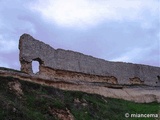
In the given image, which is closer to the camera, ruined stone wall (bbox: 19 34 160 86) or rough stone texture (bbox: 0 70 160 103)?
rough stone texture (bbox: 0 70 160 103)

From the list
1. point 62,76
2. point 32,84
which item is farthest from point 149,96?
point 32,84

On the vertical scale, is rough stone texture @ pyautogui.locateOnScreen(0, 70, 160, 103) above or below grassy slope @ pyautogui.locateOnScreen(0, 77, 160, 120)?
above

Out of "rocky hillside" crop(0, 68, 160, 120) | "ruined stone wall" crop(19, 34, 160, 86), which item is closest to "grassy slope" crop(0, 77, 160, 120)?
"rocky hillside" crop(0, 68, 160, 120)

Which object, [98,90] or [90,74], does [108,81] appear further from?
[98,90]

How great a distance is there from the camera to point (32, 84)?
59.0ft

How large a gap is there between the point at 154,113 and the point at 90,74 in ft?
24.9

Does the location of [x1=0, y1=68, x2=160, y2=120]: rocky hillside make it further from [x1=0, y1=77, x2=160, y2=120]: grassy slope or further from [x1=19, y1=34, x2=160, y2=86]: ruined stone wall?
[x1=19, y1=34, x2=160, y2=86]: ruined stone wall

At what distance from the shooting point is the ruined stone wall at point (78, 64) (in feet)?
73.5

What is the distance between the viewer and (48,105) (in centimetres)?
1591

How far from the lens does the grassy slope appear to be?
1416cm

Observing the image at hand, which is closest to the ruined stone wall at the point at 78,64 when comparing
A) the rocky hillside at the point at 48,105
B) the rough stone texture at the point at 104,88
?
the rough stone texture at the point at 104,88

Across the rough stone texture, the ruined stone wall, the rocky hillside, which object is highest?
the ruined stone wall

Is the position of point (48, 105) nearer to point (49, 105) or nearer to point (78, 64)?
point (49, 105)

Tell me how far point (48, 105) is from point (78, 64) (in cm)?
1020
